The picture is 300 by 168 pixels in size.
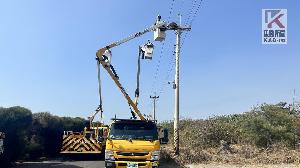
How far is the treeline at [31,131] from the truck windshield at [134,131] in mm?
6330

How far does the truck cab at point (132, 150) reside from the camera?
619 inches

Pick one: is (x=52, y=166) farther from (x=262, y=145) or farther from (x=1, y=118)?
(x=262, y=145)

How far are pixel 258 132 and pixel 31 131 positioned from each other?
14044 mm

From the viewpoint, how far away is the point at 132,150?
15.8 m

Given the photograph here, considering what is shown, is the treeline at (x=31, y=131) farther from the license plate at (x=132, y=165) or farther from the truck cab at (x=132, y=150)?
the license plate at (x=132, y=165)

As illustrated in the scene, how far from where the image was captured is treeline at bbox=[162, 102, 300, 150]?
1097 inches

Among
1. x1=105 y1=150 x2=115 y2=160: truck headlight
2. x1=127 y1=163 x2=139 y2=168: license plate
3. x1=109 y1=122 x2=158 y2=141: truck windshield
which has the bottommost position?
x1=127 y1=163 x2=139 y2=168: license plate

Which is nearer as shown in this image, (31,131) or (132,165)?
(132,165)

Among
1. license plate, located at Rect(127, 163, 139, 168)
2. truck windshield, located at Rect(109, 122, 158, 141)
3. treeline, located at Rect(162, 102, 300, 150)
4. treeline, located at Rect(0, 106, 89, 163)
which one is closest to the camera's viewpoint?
license plate, located at Rect(127, 163, 139, 168)

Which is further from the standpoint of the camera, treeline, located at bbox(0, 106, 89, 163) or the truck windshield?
treeline, located at bbox(0, 106, 89, 163)

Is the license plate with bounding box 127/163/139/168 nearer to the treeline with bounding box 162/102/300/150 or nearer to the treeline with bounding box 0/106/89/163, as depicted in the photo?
the treeline with bounding box 0/106/89/163

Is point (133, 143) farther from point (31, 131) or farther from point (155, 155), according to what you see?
point (31, 131)

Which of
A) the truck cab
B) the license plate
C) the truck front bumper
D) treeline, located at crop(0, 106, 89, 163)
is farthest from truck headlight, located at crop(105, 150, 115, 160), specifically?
treeline, located at crop(0, 106, 89, 163)

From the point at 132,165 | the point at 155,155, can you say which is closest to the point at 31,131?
the point at 132,165
